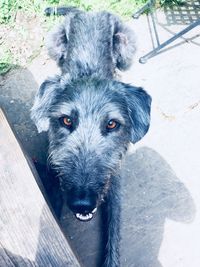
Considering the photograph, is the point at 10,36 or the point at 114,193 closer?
the point at 114,193

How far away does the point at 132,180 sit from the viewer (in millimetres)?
4375

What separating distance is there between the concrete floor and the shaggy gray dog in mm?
296

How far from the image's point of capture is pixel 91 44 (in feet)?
15.1

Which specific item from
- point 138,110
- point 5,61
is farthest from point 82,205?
point 5,61

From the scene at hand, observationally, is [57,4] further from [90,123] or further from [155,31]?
[90,123]

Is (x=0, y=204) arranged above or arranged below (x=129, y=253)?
above

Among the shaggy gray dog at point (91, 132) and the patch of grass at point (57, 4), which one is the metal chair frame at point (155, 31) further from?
the shaggy gray dog at point (91, 132)

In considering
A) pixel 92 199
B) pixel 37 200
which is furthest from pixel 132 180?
pixel 37 200

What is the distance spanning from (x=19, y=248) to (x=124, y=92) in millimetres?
1972

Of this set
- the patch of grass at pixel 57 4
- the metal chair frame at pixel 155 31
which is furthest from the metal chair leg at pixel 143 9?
the patch of grass at pixel 57 4

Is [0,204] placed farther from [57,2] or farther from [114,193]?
[57,2]

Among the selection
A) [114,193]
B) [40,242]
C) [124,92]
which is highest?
[40,242]

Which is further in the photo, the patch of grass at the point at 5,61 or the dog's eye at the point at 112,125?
the patch of grass at the point at 5,61

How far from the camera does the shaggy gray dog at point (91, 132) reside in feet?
10.4
